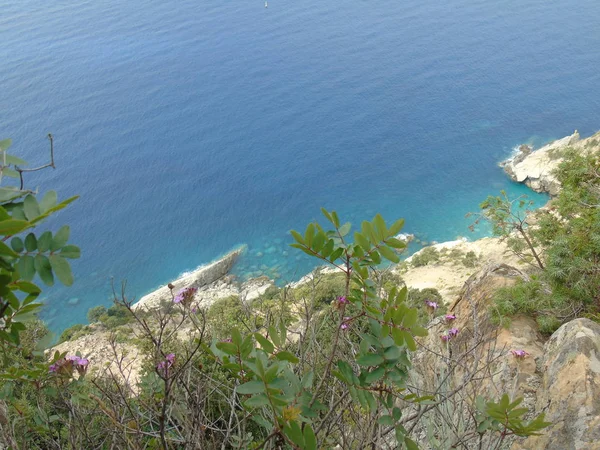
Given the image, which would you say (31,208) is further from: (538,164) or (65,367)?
(538,164)

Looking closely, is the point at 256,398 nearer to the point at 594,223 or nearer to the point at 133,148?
the point at 594,223

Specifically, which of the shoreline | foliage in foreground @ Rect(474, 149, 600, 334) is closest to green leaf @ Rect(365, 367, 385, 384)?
foliage in foreground @ Rect(474, 149, 600, 334)

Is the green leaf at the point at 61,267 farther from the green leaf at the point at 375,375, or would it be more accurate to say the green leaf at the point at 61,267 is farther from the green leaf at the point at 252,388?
the green leaf at the point at 375,375

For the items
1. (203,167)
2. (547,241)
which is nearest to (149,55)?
(203,167)

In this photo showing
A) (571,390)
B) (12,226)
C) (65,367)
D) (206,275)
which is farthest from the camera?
(206,275)

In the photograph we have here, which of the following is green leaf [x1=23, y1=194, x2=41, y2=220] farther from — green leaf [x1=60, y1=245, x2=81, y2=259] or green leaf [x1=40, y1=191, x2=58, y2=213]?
green leaf [x1=60, y1=245, x2=81, y2=259]

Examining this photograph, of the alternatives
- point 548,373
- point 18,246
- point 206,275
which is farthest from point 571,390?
point 206,275
